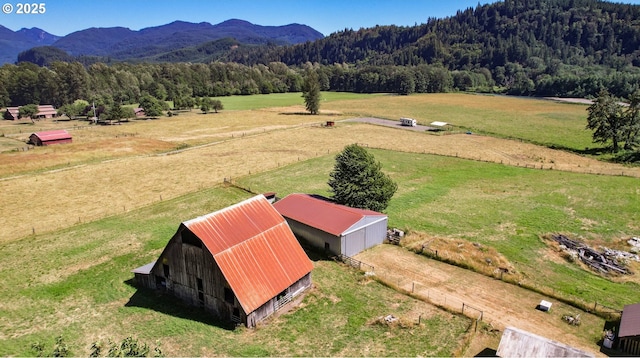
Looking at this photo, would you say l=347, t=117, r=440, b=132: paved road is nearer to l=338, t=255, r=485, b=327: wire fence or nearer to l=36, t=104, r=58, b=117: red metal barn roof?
l=338, t=255, r=485, b=327: wire fence

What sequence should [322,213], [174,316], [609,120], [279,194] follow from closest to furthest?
[174,316] < [322,213] < [279,194] < [609,120]

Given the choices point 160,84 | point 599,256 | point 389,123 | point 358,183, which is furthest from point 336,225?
point 160,84

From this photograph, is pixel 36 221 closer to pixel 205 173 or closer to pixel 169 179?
pixel 169 179

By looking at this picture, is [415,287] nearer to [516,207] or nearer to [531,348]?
[531,348]

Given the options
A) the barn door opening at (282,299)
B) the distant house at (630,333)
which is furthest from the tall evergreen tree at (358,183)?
the distant house at (630,333)

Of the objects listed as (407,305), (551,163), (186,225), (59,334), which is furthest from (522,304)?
(551,163)

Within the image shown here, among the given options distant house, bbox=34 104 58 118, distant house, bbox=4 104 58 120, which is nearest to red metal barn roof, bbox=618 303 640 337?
distant house, bbox=4 104 58 120
